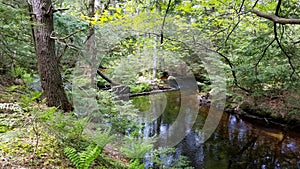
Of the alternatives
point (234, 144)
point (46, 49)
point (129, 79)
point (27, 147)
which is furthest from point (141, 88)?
point (27, 147)

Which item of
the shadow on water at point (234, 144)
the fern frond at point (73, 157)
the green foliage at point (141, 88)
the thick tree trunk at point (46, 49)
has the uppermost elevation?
the thick tree trunk at point (46, 49)

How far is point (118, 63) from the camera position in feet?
37.4

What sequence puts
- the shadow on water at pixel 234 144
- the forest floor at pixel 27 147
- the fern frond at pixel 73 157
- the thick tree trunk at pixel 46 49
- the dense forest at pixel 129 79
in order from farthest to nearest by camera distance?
1. the shadow on water at pixel 234 144
2. the thick tree trunk at pixel 46 49
3. the dense forest at pixel 129 79
4. the fern frond at pixel 73 157
5. the forest floor at pixel 27 147

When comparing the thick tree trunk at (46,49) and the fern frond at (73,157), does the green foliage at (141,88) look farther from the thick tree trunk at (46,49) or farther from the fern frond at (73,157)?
the fern frond at (73,157)

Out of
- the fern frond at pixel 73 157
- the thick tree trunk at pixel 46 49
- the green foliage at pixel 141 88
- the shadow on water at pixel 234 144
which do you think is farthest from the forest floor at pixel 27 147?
the green foliage at pixel 141 88

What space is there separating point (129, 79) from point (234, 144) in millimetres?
6546

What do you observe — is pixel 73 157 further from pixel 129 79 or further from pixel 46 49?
pixel 129 79

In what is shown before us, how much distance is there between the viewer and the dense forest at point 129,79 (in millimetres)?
2930

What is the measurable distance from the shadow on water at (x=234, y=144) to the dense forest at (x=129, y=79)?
0.06 m

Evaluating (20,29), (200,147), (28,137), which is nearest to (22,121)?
(28,137)

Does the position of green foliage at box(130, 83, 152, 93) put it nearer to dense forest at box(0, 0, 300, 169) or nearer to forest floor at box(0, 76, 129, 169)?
dense forest at box(0, 0, 300, 169)

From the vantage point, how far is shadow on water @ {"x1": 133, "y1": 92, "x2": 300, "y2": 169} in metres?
6.20

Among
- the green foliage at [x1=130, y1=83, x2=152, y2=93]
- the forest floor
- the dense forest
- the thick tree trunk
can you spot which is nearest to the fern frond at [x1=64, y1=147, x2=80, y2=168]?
the dense forest

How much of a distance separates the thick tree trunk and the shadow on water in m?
4.01
